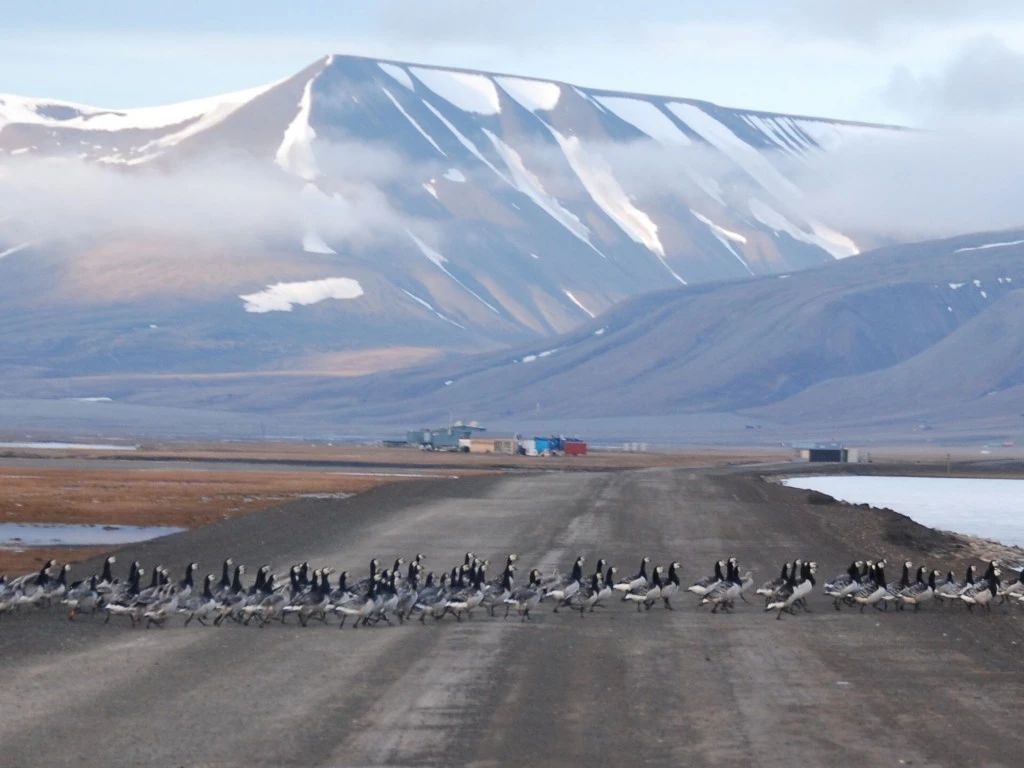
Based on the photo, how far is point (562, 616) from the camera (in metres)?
27.7

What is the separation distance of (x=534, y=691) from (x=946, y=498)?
238ft

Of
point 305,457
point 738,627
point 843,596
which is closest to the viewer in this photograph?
point 738,627

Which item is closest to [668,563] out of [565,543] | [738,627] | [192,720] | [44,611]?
[565,543]

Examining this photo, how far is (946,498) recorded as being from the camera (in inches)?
3524

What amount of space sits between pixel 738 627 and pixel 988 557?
79.4 ft

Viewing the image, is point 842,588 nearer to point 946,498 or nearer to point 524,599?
point 524,599

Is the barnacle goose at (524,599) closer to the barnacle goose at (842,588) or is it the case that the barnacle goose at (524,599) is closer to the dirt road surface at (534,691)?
the dirt road surface at (534,691)

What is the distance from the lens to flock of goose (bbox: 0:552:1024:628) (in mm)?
25781

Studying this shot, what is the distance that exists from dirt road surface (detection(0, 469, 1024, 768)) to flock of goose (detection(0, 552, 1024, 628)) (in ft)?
1.22

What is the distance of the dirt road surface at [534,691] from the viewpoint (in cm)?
1639

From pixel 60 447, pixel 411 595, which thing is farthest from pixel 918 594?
pixel 60 447

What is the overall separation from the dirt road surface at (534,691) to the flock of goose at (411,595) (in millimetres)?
373

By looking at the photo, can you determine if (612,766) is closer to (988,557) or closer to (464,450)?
(988,557)

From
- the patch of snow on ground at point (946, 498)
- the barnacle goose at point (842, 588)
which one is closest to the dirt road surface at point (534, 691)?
the barnacle goose at point (842, 588)
